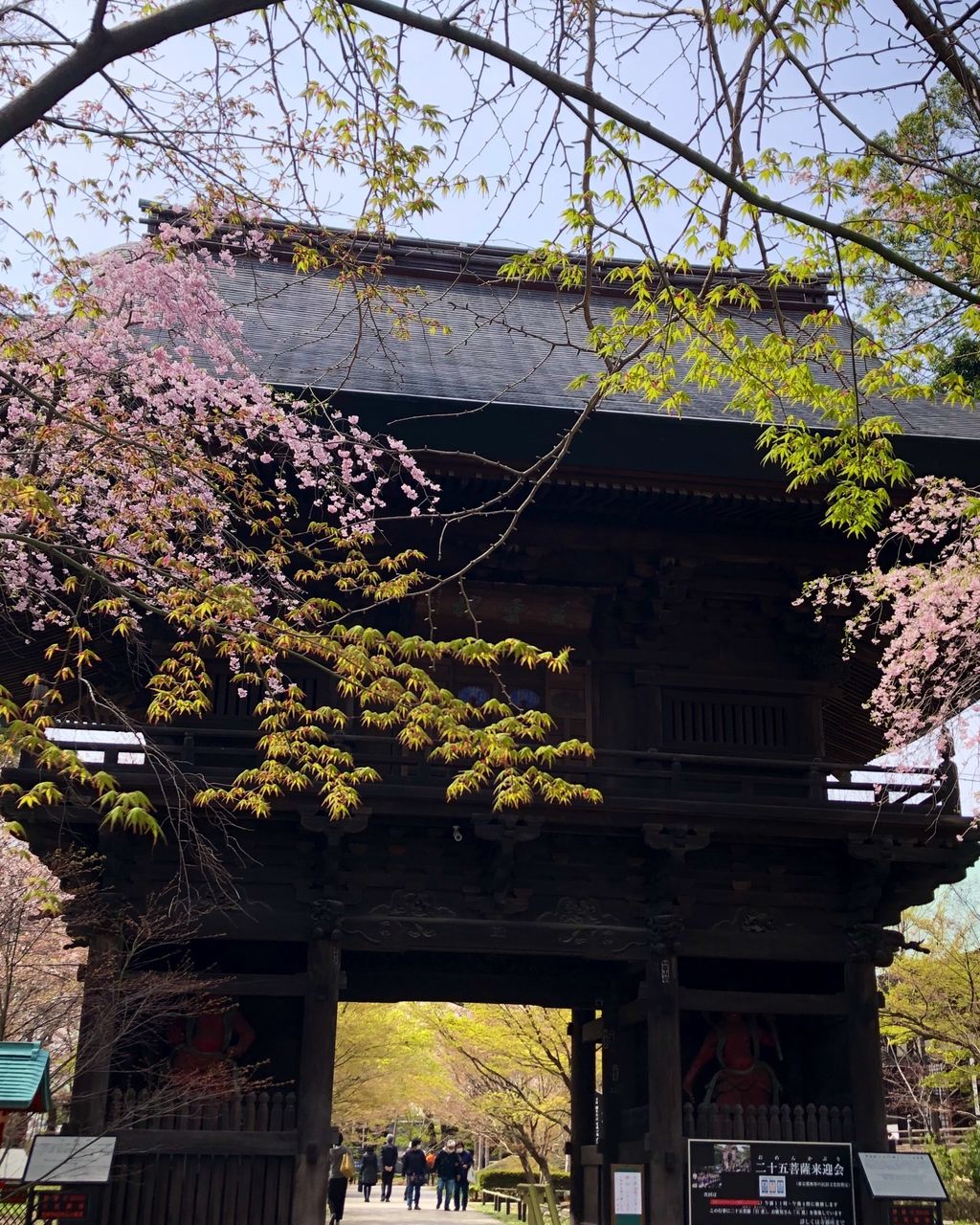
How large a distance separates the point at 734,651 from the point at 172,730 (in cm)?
542

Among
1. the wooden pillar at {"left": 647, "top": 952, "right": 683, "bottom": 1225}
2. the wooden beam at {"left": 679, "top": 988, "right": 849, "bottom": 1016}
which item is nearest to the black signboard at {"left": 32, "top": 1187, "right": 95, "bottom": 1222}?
the wooden pillar at {"left": 647, "top": 952, "right": 683, "bottom": 1225}

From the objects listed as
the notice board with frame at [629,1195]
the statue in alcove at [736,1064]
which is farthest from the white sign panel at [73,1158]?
the statue in alcove at [736,1064]

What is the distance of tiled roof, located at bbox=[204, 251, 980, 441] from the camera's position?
10.7 meters

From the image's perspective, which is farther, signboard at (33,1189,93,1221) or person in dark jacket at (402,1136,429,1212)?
person in dark jacket at (402,1136,429,1212)

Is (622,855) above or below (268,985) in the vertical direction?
above

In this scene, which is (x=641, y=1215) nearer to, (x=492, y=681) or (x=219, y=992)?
(x=219, y=992)

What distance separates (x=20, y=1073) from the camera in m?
8.31

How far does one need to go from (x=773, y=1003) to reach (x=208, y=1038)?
4.99 m

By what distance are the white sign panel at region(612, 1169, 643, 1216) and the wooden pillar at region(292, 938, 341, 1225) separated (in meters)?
2.37

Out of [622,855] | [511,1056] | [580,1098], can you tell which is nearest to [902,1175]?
[622,855]

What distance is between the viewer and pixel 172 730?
9555 millimetres

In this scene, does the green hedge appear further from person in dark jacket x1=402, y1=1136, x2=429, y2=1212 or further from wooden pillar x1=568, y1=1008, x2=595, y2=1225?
wooden pillar x1=568, y1=1008, x2=595, y2=1225

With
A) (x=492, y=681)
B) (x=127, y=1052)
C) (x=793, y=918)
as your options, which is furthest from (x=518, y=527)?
(x=127, y=1052)

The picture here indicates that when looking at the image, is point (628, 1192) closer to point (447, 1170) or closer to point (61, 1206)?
point (61, 1206)
